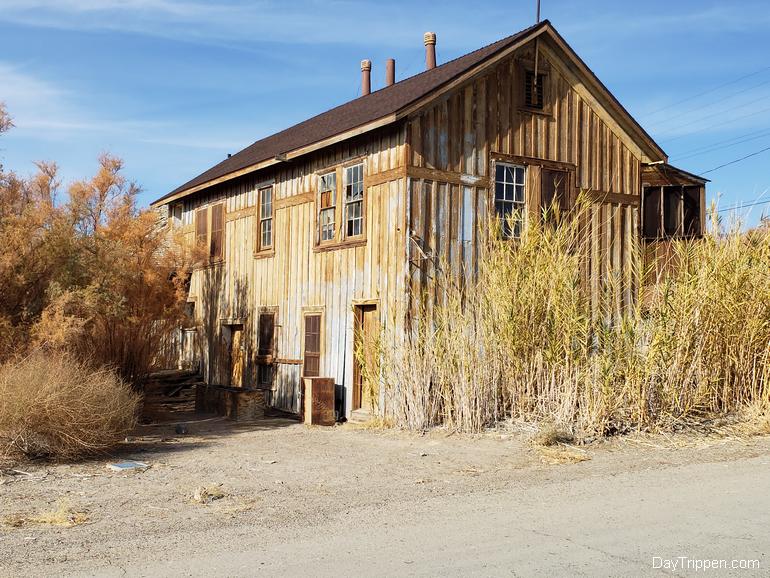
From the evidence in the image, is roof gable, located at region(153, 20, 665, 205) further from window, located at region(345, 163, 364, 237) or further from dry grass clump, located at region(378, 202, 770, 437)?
dry grass clump, located at region(378, 202, 770, 437)

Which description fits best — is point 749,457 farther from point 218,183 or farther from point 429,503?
point 218,183

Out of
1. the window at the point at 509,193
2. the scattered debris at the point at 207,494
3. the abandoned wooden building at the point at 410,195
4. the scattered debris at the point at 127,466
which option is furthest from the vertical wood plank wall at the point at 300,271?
the scattered debris at the point at 207,494

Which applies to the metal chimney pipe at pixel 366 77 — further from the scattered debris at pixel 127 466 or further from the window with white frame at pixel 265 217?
the scattered debris at pixel 127 466

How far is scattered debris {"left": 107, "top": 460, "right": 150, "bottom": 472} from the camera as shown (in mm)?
9273

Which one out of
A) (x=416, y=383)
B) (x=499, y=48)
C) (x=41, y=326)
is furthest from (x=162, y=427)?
(x=499, y=48)

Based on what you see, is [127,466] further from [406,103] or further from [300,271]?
[300,271]

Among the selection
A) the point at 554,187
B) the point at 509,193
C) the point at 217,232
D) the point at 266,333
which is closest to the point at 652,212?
the point at 554,187

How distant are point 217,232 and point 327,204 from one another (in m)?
5.23

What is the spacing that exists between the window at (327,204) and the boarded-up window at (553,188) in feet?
13.2

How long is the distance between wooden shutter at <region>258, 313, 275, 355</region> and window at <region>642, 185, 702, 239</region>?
811cm

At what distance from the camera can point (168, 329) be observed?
1728cm

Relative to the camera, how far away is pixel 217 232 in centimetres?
2008

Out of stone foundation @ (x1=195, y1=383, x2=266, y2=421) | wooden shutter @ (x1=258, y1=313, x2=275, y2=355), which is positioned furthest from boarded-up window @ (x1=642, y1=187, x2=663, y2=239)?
stone foundation @ (x1=195, y1=383, x2=266, y2=421)

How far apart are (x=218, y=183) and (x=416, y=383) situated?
9.39 meters
